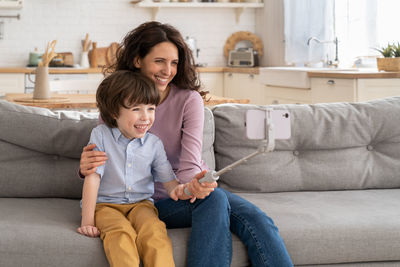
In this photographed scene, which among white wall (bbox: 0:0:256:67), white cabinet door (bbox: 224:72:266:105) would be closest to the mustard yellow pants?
white cabinet door (bbox: 224:72:266:105)

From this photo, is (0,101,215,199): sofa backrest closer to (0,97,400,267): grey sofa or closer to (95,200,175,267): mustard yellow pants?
(0,97,400,267): grey sofa

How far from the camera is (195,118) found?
6.49 feet

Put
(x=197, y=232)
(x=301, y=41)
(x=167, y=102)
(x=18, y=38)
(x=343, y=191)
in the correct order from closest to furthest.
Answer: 1. (x=197, y=232)
2. (x=167, y=102)
3. (x=343, y=191)
4. (x=301, y=41)
5. (x=18, y=38)

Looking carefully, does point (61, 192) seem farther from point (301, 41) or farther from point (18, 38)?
point (18, 38)

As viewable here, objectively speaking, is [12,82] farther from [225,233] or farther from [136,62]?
[225,233]

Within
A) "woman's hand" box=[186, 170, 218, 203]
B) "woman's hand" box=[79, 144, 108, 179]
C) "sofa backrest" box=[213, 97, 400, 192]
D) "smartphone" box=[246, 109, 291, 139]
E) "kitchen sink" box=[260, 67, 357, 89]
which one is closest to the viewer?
"smartphone" box=[246, 109, 291, 139]

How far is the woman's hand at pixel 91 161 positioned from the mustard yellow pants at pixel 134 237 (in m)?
0.13

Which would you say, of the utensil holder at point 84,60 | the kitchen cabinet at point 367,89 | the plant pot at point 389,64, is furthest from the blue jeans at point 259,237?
the utensil holder at point 84,60

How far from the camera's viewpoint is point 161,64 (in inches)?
77.7

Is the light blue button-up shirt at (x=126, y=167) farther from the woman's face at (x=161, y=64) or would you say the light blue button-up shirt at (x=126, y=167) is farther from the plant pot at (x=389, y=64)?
the plant pot at (x=389, y=64)

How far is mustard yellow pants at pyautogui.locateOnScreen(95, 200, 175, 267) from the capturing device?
61.7 inches

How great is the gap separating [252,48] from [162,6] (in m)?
1.17

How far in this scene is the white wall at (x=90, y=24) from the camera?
6.35 metres

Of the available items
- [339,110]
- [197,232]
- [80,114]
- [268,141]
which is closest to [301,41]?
[339,110]
